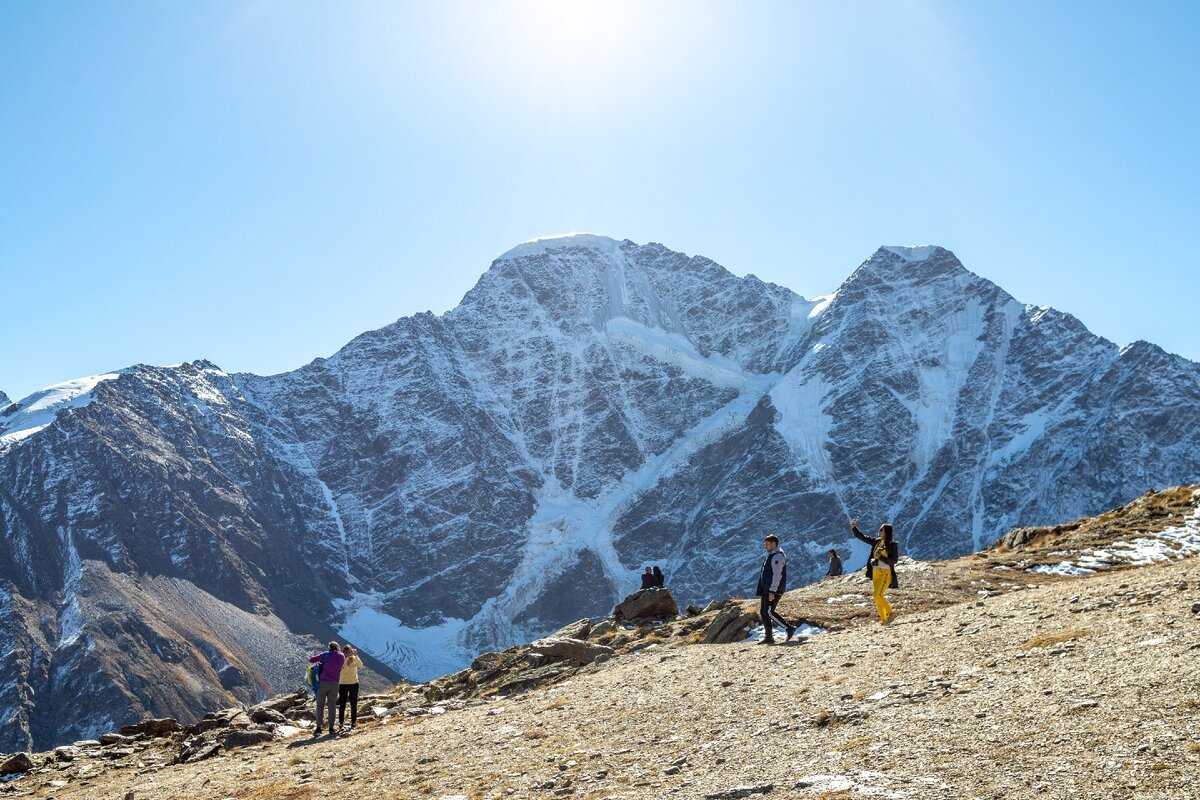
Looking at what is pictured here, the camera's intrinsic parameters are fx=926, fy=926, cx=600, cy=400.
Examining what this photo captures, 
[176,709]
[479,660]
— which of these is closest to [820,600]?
[479,660]

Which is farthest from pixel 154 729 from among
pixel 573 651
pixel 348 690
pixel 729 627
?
pixel 729 627

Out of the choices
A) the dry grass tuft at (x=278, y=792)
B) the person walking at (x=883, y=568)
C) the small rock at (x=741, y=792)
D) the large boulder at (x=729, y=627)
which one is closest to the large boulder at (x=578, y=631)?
the large boulder at (x=729, y=627)

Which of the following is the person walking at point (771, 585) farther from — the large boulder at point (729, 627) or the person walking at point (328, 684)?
the person walking at point (328, 684)

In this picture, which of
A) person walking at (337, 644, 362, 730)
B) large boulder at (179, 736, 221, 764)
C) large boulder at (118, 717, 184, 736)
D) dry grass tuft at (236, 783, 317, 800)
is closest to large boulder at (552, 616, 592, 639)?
person walking at (337, 644, 362, 730)

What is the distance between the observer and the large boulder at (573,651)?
25984mm

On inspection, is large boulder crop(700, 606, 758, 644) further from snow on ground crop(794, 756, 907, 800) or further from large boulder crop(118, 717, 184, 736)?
large boulder crop(118, 717, 184, 736)

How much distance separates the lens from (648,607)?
3278 centimetres

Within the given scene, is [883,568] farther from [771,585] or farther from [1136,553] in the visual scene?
[1136,553]

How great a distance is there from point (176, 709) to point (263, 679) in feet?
64.5

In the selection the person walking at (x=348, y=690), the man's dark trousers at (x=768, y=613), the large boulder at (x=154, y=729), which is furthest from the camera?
the large boulder at (x=154, y=729)

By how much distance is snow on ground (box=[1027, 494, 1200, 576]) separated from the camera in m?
27.0

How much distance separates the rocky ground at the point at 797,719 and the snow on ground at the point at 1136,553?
34cm

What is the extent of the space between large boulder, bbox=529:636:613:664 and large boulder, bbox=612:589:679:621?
6130mm

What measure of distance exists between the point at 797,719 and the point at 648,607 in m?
19.6
